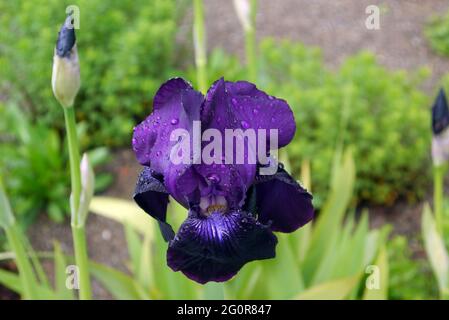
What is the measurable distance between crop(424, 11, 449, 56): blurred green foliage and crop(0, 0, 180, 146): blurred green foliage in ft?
5.27

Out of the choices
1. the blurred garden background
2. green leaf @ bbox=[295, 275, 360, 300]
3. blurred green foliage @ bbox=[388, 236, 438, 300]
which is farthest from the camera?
the blurred garden background

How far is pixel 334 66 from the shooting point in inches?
140

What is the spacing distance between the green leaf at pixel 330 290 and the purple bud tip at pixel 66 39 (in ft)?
2.50

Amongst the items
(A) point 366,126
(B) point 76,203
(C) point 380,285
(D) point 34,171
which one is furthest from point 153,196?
(D) point 34,171

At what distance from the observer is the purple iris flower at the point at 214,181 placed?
0.95m

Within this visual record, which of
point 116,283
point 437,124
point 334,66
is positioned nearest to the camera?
point 437,124

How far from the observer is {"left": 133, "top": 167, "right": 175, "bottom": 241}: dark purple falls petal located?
1.03 m

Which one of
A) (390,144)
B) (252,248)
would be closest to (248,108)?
(252,248)

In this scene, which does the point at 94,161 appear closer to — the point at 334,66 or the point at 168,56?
the point at 168,56

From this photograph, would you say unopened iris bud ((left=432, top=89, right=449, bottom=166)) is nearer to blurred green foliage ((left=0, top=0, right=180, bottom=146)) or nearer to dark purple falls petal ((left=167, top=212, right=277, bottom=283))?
dark purple falls petal ((left=167, top=212, right=277, bottom=283))

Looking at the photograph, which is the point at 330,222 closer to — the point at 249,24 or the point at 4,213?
the point at 249,24

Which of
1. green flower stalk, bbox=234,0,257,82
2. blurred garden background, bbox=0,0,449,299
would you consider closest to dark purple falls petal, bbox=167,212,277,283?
green flower stalk, bbox=234,0,257,82

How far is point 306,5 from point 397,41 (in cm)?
66
